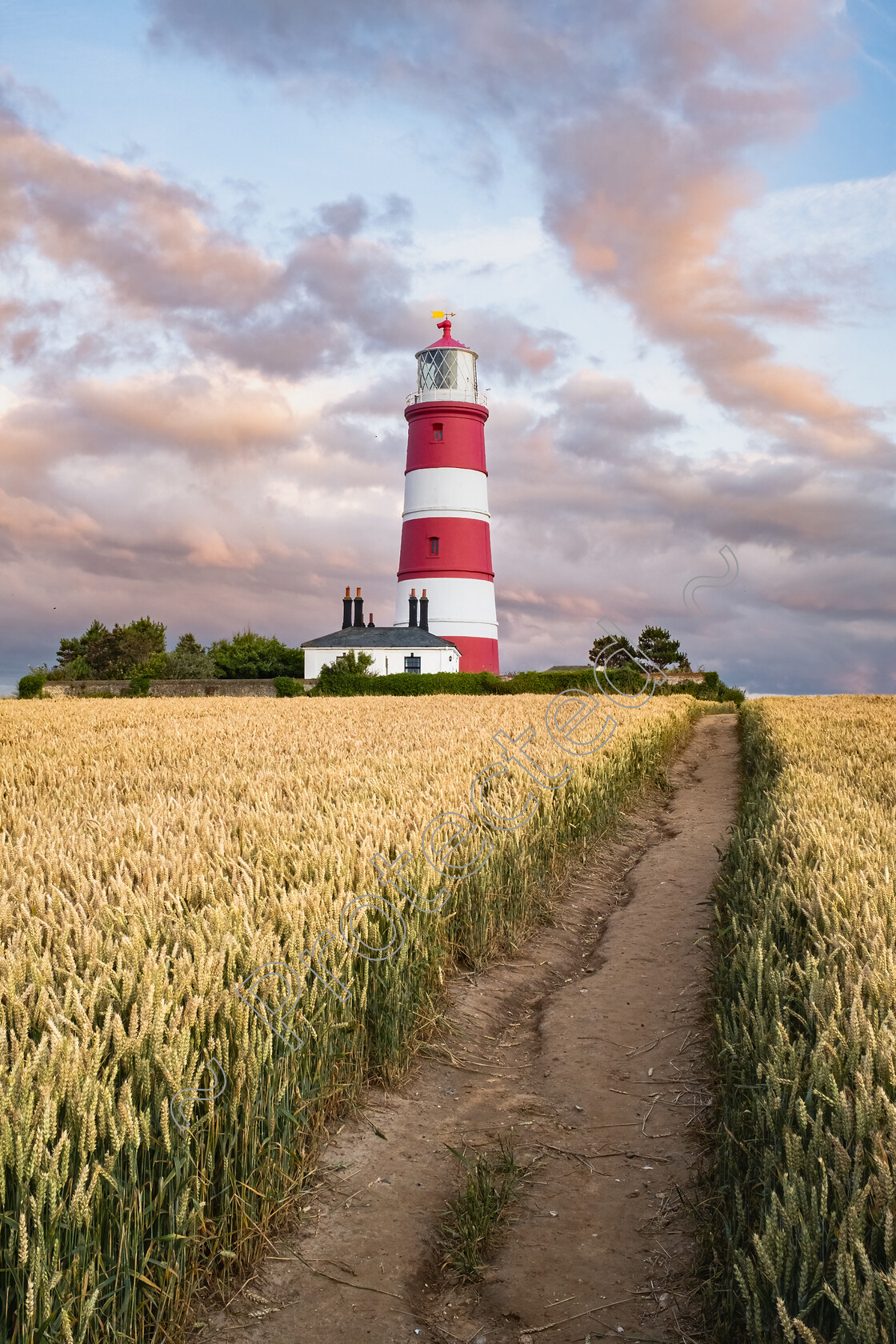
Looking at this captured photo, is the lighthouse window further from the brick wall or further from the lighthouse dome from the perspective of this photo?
the brick wall

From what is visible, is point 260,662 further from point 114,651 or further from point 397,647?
point 114,651

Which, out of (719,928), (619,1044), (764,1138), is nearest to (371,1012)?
(619,1044)

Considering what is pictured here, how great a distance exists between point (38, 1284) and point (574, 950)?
545 cm

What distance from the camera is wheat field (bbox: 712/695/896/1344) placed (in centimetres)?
242

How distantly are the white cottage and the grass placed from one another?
40726mm

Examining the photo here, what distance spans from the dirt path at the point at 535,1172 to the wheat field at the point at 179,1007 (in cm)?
23

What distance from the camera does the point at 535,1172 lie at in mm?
4168

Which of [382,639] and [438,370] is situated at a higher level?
[438,370]

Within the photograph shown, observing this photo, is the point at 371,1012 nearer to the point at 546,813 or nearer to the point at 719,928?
the point at 719,928

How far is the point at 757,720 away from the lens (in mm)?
20109

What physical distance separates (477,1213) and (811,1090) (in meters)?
1.50

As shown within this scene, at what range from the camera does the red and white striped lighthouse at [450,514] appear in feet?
153

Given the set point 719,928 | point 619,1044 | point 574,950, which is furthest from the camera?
point 574,950

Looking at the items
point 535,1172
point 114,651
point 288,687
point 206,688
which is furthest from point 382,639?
point 535,1172
